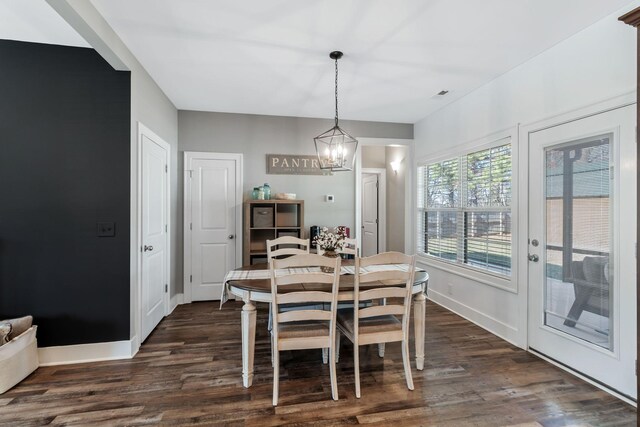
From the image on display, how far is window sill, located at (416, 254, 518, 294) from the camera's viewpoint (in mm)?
3049

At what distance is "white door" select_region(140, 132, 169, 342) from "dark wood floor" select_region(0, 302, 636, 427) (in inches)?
20.1

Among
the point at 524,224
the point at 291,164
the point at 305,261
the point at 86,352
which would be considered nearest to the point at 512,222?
the point at 524,224

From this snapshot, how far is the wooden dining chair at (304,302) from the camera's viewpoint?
199 cm

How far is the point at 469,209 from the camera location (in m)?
3.64

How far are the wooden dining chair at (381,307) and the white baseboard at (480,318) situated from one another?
1459 millimetres

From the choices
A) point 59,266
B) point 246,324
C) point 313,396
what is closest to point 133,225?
point 59,266

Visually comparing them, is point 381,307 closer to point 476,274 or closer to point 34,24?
point 476,274

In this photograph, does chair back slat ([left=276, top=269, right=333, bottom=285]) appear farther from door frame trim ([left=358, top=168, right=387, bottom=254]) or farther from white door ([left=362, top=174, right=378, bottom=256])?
white door ([left=362, top=174, right=378, bottom=256])

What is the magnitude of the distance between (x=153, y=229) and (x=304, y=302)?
209 cm

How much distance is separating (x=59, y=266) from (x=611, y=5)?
4.56 m

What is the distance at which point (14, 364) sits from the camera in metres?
2.21

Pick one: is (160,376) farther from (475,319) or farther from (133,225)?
(475,319)

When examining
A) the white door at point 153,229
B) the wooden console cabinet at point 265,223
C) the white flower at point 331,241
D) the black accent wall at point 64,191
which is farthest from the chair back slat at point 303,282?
the wooden console cabinet at point 265,223

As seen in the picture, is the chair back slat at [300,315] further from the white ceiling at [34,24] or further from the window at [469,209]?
the white ceiling at [34,24]
